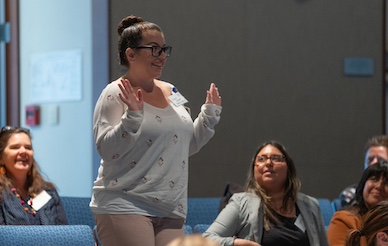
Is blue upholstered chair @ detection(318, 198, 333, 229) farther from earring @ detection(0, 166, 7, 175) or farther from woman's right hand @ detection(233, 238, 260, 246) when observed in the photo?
earring @ detection(0, 166, 7, 175)

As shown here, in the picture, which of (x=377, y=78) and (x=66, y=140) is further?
(x=377, y=78)

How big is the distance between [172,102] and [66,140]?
11.4 feet

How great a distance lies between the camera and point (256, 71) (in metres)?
6.81

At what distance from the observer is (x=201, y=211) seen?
5.59 meters

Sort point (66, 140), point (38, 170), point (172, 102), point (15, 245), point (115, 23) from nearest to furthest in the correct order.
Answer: point (172, 102) → point (15, 245) → point (38, 170) → point (115, 23) → point (66, 140)

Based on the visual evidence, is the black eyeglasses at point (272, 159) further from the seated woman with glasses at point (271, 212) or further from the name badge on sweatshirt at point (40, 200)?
the name badge on sweatshirt at point (40, 200)

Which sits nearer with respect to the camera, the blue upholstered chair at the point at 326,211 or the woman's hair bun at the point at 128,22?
the woman's hair bun at the point at 128,22

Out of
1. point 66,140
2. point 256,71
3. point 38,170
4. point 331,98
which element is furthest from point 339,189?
point 38,170

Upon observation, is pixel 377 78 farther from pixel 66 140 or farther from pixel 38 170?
pixel 38 170

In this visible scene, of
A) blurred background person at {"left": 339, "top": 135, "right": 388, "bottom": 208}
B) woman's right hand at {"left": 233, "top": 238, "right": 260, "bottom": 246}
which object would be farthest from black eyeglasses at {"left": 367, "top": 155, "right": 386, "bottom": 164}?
woman's right hand at {"left": 233, "top": 238, "right": 260, "bottom": 246}

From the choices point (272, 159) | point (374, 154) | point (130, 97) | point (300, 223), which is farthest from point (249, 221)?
point (130, 97)

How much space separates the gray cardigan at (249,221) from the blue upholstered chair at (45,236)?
0.73 m

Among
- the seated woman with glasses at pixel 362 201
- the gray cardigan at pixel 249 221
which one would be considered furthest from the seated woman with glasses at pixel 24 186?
the seated woman with glasses at pixel 362 201

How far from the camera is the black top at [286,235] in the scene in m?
4.68
